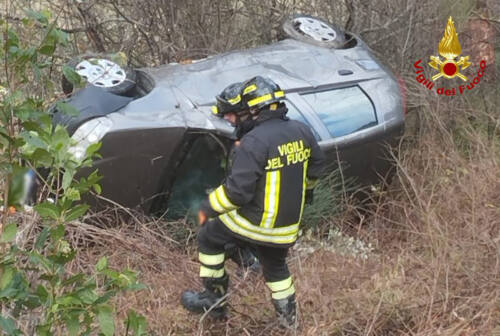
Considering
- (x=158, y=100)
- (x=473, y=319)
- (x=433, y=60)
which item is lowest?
(x=433, y=60)

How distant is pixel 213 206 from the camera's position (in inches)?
153

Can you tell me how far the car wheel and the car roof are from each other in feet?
0.40

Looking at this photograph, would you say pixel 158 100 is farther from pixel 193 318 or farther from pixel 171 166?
pixel 193 318

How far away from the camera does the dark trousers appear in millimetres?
4148

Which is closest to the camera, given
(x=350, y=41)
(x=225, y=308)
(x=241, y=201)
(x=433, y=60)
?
(x=241, y=201)

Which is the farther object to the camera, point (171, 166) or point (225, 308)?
point (171, 166)

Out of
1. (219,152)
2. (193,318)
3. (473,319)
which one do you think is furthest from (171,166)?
(473,319)

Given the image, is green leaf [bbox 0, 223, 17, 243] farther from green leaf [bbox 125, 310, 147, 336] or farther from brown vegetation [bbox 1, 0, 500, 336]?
brown vegetation [bbox 1, 0, 500, 336]

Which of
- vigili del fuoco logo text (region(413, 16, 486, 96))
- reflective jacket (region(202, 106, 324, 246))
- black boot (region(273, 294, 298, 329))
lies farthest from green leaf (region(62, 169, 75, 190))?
vigili del fuoco logo text (region(413, 16, 486, 96))

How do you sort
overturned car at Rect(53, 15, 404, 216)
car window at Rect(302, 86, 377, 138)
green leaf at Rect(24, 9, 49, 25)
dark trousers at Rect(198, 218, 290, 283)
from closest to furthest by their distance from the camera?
green leaf at Rect(24, 9, 49, 25), dark trousers at Rect(198, 218, 290, 283), overturned car at Rect(53, 15, 404, 216), car window at Rect(302, 86, 377, 138)

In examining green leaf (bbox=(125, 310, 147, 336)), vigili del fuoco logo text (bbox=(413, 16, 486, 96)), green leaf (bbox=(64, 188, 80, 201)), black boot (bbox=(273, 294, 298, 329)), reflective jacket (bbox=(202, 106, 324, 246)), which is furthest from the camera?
vigili del fuoco logo text (bbox=(413, 16, 486, 96))

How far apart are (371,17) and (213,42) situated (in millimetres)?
1623

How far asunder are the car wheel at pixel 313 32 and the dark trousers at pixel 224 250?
2.57 meters

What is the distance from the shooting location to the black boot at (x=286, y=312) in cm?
405
